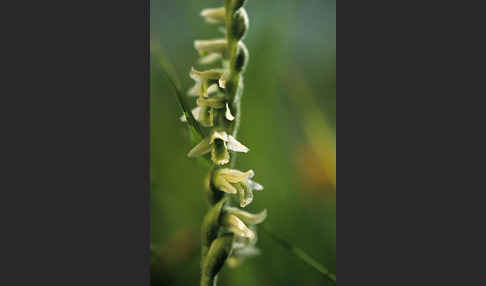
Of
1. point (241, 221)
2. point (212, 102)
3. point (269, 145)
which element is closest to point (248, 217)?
point (241, 221)

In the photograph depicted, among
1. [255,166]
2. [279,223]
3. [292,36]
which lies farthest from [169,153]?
[292,36]

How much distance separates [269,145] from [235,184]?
93cm

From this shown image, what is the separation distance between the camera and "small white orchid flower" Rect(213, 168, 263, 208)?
56.4 inches

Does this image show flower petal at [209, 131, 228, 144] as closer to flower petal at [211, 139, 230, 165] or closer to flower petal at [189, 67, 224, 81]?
flower petal at [211, 139, 230, 165]

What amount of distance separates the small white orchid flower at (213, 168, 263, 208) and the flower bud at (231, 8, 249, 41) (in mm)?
451

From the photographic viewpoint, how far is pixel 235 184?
1.48 metres

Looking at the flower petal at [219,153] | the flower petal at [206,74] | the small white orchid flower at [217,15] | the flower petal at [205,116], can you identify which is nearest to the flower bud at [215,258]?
the flower petal at [219,153]

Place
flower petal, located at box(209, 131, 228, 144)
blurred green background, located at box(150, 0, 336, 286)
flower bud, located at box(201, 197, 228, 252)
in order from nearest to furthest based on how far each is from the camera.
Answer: flower petal, located at box(209, 131, 228, 144), flower bud, located at box(201, 197, 228, 252), blurred green background, located at box(150, 0, 336, 286)

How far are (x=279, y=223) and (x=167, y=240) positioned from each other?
52 centimetres

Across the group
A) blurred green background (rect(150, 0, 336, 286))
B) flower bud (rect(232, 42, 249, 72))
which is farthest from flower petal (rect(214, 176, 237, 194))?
blurred green background (rect(150, 0, 336, 286))

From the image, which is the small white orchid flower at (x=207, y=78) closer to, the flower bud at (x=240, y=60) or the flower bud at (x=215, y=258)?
the flower bud at (x=240, y=60)

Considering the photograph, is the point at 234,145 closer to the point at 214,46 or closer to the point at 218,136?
the point at 218,136

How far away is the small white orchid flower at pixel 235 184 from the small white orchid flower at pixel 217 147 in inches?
2.0

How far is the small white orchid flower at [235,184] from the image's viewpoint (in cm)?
143
